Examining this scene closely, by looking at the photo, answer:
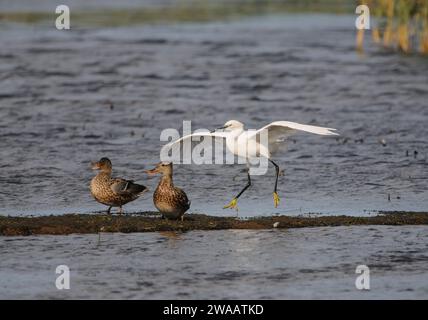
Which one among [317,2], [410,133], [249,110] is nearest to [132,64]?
[249,110]

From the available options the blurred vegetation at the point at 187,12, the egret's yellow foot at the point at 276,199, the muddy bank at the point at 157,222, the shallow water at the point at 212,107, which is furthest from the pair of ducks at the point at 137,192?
the blurred vegetation at the point at 187,12

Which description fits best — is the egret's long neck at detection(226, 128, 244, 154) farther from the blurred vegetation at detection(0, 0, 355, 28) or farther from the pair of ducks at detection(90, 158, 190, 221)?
the blurred vegetation at detection(0, 0, 355, 28)

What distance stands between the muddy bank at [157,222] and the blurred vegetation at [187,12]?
2397cm

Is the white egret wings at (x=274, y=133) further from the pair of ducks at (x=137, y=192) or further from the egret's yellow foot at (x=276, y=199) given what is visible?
the pair of ducks at (x=137, y=192)

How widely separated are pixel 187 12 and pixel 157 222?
91.9 feet

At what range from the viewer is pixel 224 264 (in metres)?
10.8

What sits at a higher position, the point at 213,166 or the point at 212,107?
the point at 212,107

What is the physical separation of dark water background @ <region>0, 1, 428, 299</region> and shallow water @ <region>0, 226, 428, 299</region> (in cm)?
2

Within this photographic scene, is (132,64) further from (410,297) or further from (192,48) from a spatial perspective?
(410,297)

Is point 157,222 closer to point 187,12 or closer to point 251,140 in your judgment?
point 251,140

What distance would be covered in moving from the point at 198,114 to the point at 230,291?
431 inches

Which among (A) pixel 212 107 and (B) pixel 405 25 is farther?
(B) pixel 405 25

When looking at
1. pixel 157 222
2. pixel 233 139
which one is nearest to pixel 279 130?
pixel 233 139

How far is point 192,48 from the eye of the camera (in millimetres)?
30109
